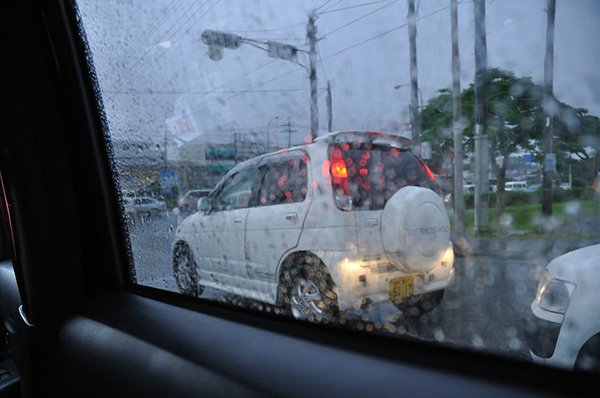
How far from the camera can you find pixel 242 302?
2273mm

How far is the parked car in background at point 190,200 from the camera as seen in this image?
2580 millimetres

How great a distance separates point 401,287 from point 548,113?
112cm

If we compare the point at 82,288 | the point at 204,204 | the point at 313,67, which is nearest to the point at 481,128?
the point at 313,67

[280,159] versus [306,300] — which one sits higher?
[280,159]

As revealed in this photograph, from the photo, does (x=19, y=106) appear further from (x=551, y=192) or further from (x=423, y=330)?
(x=551, y=192)

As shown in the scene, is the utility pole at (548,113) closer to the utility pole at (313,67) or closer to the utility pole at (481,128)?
the utility pole at (481,128)

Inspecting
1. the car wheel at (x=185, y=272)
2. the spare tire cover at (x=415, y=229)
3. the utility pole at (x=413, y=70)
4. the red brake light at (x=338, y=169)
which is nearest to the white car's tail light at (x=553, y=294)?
the spare tire cover at (x=415, y=229)

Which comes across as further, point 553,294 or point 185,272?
point 185,272

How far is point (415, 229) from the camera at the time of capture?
230 centimetres

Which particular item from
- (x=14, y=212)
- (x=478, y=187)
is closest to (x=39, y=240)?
(x=14, y=212)

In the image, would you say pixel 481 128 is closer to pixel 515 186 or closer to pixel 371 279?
pixel 515 186

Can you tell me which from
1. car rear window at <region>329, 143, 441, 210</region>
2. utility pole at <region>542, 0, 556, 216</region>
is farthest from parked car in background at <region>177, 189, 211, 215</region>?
utility pole at <region>542, 0, 556, 216</region>

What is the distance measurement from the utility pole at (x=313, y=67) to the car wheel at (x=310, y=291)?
79 centimetres

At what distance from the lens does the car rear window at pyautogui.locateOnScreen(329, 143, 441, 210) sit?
1953 mm
